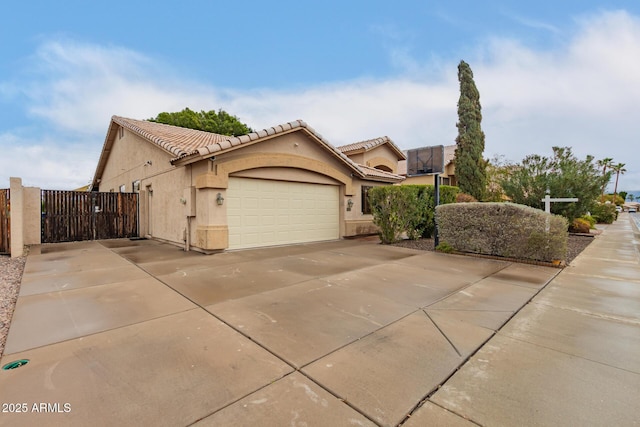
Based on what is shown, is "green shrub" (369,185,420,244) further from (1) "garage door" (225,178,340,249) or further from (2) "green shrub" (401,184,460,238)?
(1) "garage door" (225,178,340,249)

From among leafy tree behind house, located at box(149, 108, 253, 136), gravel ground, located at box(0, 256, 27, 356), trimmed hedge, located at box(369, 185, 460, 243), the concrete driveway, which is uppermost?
leafy tree behind house, located at box(149, 108, 253, 136)

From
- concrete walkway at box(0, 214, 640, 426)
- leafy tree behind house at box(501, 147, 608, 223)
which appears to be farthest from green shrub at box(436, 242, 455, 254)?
leafy tree behind house at box(501, 147, 608, 223)

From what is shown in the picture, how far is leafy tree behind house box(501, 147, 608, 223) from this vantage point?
1409cm

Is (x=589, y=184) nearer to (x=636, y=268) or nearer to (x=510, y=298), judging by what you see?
(x=636, y=268)

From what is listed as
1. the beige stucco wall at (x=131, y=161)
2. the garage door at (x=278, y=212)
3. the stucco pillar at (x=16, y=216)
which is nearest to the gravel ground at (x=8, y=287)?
the stucco pillar at (x=16, y=216)

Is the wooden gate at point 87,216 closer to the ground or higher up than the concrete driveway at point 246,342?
higher up

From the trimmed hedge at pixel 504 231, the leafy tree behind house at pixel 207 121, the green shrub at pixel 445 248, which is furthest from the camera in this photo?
the leafy tree behind house at pixel 207 121

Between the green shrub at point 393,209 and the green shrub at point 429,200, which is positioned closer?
the green shrub at point 393,209

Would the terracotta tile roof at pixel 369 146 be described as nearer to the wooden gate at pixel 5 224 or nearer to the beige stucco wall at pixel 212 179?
the beige stucco wall at pixel 212 179

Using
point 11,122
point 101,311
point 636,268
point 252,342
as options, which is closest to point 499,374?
point 252,342

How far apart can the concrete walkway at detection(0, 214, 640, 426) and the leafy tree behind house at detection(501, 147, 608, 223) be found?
1025cm

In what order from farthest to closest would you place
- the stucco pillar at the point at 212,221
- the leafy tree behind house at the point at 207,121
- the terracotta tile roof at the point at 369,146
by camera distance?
the leafy tree behind house at the point at 207,121 < the terracotta tile roof at the point at 369,146 < the stucco pillar at the point at 212,221

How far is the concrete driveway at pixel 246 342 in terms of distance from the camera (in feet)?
7.14

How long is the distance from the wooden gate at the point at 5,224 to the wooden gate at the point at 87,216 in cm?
267
